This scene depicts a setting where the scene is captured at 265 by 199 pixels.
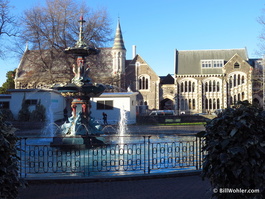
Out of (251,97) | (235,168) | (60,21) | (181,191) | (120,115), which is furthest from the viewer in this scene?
(251,97)

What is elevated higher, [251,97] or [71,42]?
[71,42]

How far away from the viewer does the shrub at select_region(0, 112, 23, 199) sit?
4.71 m

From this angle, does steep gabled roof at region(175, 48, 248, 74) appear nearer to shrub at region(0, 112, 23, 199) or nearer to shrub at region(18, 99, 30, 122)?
shrub at region(18, 99, 30, 122)

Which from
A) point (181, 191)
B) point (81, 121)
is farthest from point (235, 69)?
point (181, 191)

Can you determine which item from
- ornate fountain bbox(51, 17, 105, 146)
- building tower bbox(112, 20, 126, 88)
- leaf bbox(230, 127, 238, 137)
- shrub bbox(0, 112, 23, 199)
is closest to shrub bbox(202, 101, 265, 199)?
leaf bbox(230, 127, 238, 137)

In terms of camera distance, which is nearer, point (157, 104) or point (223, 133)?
point (223, 133)

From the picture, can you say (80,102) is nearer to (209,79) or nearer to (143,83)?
(143,83)

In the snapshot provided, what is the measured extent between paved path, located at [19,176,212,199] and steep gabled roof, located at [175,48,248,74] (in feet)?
181

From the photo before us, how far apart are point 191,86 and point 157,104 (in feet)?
24.6

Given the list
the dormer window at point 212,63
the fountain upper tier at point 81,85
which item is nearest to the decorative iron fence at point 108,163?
the fountain upper tier at point 81,85

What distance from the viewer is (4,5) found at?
99.9 ft

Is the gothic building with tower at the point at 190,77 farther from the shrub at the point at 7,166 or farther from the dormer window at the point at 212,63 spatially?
the shrub at the point at 7,166

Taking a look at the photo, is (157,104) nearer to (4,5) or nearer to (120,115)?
(120,115)

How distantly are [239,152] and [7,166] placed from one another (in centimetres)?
344
